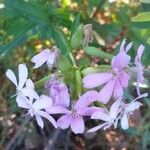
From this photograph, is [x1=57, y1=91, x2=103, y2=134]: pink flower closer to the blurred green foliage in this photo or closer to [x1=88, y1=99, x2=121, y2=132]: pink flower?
[x1=88, y1=99, x2=121, y2=132]: pink flower

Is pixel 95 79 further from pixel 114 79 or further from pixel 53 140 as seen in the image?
pixel 53 140

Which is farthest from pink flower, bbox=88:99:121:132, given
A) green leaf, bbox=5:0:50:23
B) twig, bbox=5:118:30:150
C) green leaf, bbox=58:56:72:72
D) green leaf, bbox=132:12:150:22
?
twig, bbox=5:118:30:150

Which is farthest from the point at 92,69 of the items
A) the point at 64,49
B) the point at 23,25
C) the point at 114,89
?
the point at 23,25

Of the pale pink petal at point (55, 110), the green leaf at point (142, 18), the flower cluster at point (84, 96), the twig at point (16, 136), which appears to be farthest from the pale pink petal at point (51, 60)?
the twig at point (16, 136)

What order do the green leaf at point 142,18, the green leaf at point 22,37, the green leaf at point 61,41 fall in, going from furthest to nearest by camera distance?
1. the green leaf at point 22,37
2. the green leaf at point 142,18
3. the green leaf at point 61,41

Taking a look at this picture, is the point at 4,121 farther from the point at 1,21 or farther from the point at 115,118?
the point at 115,118

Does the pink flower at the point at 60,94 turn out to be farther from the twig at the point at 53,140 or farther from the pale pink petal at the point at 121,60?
the twig at the point at 53,140

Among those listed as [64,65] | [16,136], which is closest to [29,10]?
[64,65]
